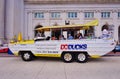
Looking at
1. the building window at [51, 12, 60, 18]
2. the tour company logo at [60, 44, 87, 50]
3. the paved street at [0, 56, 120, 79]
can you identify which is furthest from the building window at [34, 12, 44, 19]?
the paved street at [0, 56, 120, 79]

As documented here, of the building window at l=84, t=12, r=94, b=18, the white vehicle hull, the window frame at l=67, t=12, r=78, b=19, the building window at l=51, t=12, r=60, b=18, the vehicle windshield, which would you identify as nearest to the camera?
the white vehicle hull

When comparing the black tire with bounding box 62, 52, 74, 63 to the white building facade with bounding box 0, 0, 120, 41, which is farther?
the white building facade with bounding box 0, 0, 120, 41

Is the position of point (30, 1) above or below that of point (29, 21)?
above

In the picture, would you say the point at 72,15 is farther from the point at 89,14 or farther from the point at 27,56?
the point at 27,56

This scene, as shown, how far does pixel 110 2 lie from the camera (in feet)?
159

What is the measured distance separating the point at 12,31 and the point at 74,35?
21.8 metres

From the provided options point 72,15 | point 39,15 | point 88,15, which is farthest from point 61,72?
point 39,15

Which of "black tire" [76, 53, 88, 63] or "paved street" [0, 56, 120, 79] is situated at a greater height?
"black tire" [76, 53, 88, 63]

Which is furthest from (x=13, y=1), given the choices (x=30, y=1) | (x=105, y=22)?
(x=105, y=22)

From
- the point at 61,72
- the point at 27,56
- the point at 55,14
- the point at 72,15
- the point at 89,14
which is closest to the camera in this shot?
the point at 61,72

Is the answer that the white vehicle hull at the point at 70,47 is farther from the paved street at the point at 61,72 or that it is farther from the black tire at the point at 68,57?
the paved street at the point at 61,72

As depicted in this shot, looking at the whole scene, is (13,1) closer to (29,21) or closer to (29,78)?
(29,21)

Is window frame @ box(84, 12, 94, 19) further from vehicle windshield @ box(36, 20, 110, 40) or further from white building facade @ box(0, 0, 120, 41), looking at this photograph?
vehicle windshield @ box(36, 20, 110, 40)

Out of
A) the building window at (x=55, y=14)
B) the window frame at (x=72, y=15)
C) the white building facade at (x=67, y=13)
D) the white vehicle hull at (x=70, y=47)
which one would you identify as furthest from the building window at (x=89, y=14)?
the white vehicle hull at (x=70, y=47)
